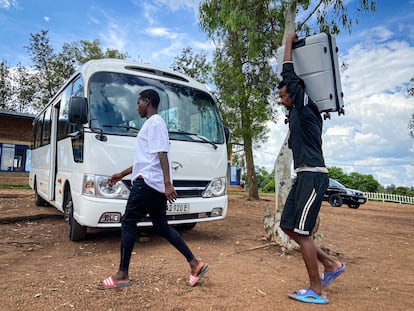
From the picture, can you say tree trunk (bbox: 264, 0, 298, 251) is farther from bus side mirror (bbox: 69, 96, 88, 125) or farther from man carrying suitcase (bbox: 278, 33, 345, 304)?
bus side mirror (bbox: 69, 96, 88, 125)

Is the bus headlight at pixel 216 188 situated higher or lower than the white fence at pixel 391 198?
higher

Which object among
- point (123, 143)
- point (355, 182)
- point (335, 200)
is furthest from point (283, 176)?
point (355, 182)

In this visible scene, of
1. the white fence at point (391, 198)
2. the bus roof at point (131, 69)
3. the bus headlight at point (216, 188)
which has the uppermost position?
the bus roof at point (131, 69)

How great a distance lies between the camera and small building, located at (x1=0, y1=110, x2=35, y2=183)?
67.3 feet

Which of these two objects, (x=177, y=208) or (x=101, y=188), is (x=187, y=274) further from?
(x=101, y=188)

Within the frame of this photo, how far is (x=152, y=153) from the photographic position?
328 centimetres

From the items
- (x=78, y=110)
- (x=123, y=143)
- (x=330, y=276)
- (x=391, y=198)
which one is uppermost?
(x=78, y=110)

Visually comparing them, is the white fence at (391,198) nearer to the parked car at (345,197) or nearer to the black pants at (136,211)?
the parked car at (345,197)

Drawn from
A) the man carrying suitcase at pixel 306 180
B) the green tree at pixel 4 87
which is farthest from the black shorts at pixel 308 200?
the green tree at pixel 4 87

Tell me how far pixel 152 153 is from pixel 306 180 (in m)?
1.48

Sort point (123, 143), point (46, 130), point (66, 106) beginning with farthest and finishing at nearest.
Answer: point (46, 130) < point (66, 106) < point (123, 143)

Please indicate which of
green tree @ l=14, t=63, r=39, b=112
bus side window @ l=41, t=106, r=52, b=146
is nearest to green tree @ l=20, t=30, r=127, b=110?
green tree @ l=14, t=63, r=39, b=112

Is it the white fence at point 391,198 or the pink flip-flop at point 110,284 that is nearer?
the pink flip-flop at point 110,284

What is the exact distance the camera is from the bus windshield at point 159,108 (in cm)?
481
